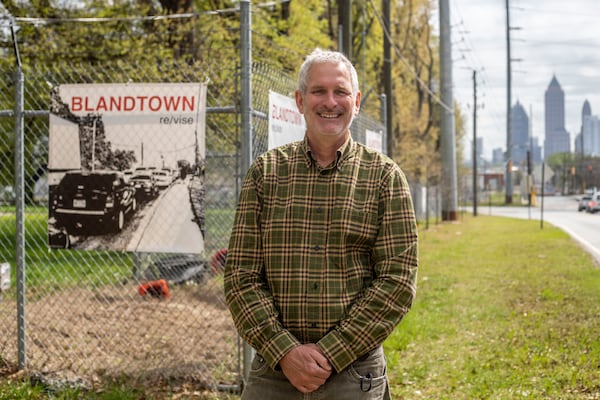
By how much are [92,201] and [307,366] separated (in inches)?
141

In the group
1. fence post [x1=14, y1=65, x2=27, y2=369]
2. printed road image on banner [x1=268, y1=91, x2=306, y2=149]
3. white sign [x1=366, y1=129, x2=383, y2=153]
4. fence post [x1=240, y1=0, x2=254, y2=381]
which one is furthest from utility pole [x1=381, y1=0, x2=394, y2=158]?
fence post [x1=240, y1=0, x2=254, y2=381]

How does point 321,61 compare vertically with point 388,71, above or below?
below

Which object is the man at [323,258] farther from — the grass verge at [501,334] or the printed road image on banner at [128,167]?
the grass verge at [501,334]

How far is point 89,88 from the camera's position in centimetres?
573

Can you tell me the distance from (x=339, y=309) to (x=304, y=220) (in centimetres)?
37

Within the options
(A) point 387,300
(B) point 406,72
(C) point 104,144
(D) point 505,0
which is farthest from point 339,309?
(D) point 505,0

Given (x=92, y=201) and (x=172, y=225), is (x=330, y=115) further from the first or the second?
(x=92, y=201)

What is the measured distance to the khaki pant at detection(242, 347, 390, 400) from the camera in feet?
9.06

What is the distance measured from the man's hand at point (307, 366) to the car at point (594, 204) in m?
50.8

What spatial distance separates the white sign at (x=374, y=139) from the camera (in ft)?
32.8

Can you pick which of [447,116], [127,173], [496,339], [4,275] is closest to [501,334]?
[496,339]

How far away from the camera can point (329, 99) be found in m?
2.89

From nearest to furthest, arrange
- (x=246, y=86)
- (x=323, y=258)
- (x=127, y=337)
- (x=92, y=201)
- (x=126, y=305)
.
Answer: (x=323, y=258) → (x=246, y=86) → (x=92, y=201) → (x=127, y=337) → (x=126, y=305)

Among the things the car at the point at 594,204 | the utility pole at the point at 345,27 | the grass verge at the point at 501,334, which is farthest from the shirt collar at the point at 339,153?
the car at the point at 594,204
